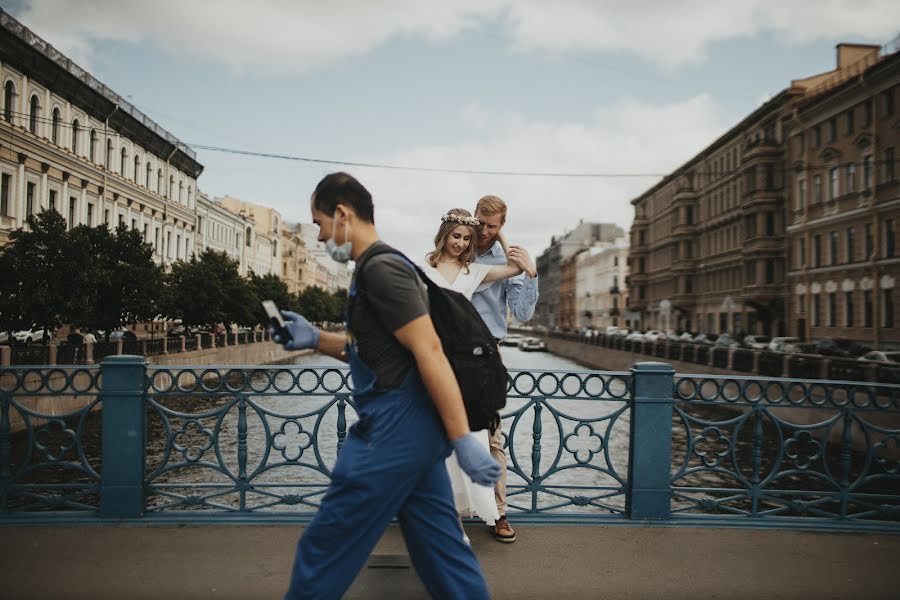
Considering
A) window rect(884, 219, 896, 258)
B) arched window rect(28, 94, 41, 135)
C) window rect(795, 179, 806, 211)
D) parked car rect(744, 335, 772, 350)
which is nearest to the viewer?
window rect(884, 219, 896, 258)

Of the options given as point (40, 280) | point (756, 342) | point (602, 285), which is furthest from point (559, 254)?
point (40, 280)

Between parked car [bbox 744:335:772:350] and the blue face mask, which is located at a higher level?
the blue face mask

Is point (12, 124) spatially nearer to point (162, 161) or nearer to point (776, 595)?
point (162, 161)

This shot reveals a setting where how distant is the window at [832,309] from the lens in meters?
34.3

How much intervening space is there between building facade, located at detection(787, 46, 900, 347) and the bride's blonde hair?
3039 centimetres

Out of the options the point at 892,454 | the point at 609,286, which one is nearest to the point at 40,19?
the point at 892,454

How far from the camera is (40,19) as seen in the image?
2953 centimetres

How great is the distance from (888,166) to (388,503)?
112 feet

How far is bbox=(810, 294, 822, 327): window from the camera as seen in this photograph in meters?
35.8

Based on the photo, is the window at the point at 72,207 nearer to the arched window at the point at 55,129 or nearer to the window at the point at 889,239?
the arched window at the point at 55,129

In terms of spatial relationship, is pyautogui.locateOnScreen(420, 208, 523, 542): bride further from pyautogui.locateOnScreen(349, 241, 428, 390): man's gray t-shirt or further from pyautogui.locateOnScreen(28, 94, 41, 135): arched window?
pyautogui.locateOnScreen(28, 94, 41, 135): arched window

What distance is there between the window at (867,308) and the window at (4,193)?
36.3 meters

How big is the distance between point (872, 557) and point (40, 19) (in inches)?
A: 1354

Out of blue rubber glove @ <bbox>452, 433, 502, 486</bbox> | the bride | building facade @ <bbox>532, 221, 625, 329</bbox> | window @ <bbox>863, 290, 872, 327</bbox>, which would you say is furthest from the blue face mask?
building facade @ <bbox>532, 221, 625, 329</bbox>
